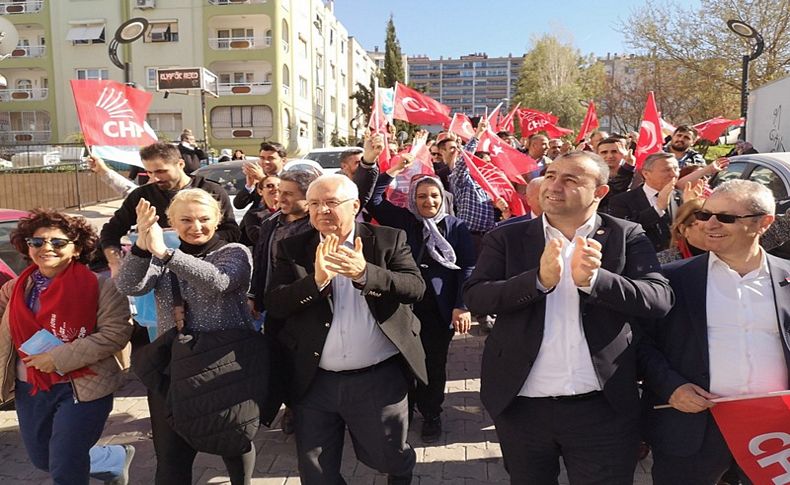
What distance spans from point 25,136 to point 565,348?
43.3m

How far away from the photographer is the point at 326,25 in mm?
46312

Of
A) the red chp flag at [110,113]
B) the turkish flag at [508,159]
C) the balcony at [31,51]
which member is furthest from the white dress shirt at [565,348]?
the balcony at [31,51]

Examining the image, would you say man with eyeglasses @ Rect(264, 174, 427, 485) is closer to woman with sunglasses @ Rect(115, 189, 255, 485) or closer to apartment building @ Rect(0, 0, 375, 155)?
woman with sunglasses @ Rect(115, 189, 255, 485)

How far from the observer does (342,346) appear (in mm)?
2697

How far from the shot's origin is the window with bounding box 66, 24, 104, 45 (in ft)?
113

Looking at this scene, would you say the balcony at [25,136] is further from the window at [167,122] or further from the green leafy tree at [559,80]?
the green leafy tree at [559,80]

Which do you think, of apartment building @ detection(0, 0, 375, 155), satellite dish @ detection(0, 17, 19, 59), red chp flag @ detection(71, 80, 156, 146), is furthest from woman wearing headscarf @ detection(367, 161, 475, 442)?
apartment building @ detection(0, 0, 375, 155)

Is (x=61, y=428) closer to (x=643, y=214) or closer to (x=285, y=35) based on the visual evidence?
(x=643, y=214)

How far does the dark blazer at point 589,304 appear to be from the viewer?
2164 millimetres

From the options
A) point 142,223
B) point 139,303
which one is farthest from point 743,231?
point 139,303

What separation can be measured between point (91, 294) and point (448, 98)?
182m

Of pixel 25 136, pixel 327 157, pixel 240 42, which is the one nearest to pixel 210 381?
pixel 327 157

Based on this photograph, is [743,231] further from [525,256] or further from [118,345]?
[118,345]

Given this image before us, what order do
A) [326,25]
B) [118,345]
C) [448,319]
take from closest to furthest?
[118,345], [448,319], [326,25]
